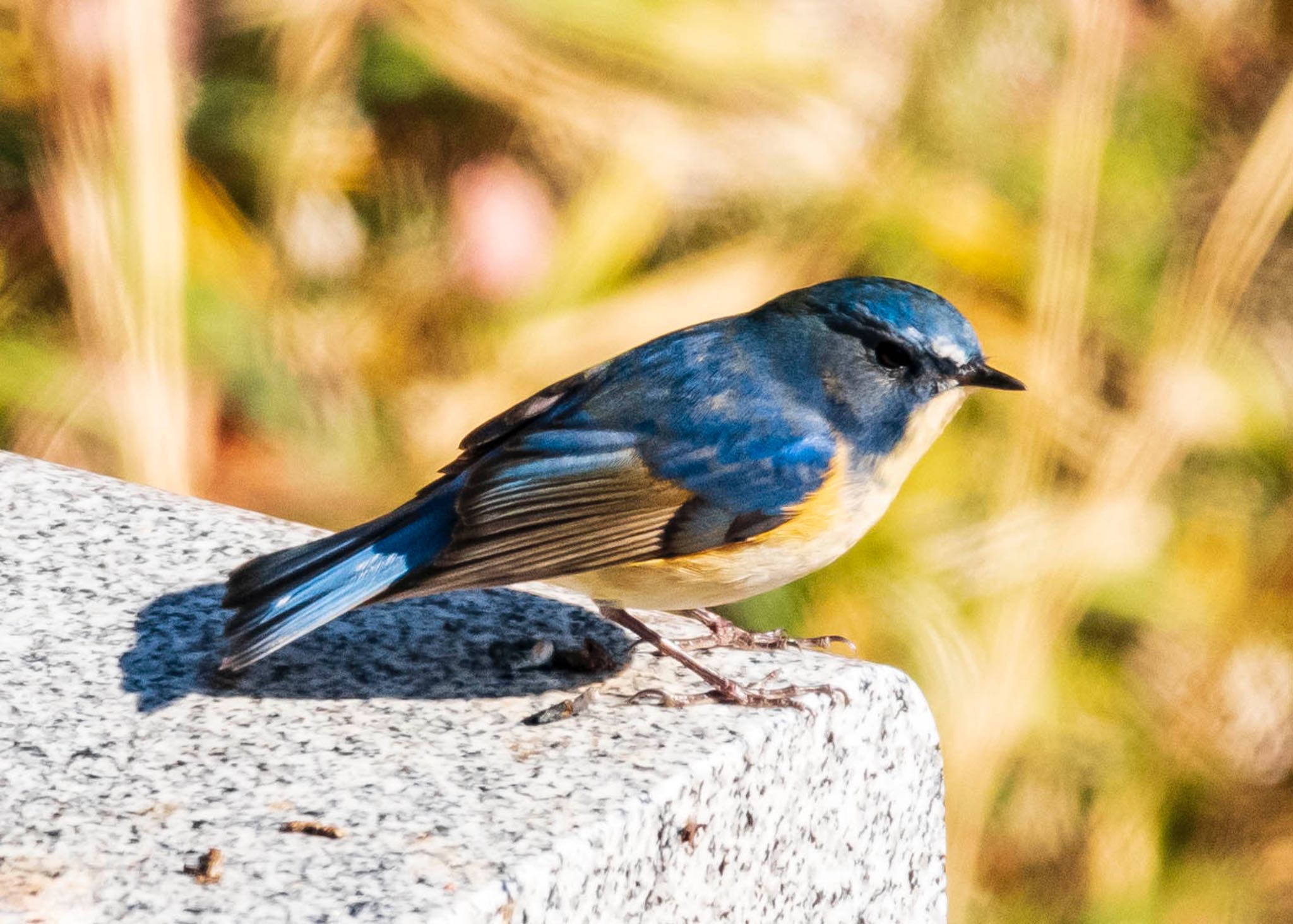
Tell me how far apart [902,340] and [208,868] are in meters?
1.17

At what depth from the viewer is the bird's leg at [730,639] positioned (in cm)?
230

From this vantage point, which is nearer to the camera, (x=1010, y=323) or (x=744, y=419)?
(x=744, y=419)

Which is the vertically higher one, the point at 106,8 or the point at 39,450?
the point at 106,8

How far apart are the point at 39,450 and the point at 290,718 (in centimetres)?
207

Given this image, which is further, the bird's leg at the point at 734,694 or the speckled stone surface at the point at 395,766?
the bird's leg at the point at 734,694

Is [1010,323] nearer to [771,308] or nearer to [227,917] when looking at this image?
[771,308]

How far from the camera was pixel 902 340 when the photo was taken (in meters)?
2.26

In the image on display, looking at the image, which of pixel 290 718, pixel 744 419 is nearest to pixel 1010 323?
pixel 744 419

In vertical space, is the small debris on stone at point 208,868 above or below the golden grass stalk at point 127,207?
below

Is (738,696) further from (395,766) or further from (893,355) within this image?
(893,355)

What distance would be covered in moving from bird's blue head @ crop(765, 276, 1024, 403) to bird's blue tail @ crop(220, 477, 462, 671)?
625mm

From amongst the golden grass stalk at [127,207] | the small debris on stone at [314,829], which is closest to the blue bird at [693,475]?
the small debris on stone at [314,829]

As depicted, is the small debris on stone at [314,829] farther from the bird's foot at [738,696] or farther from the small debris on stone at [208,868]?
the bird's foot at [738,696]

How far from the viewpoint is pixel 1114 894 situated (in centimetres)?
367
